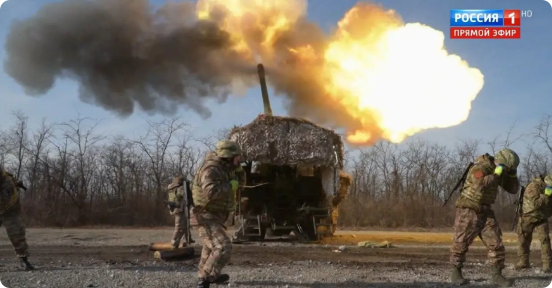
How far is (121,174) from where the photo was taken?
37406mm

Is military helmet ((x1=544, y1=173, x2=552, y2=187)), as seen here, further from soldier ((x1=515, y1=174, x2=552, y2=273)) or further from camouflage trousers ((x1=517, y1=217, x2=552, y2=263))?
camouflage trousers ((x1=517, y1=217, x2=552, y2=263))

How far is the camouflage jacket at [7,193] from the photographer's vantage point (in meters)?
9.41

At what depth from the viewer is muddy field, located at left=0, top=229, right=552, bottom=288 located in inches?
322

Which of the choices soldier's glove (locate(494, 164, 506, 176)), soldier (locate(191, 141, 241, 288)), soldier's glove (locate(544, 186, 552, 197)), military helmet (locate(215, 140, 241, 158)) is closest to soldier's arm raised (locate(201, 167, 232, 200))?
soldier (locate(191, 141, 241, 288))

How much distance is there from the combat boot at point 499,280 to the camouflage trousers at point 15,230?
794 cm

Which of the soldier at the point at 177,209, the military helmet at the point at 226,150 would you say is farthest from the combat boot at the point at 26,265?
the military helmet at the point at 226,150

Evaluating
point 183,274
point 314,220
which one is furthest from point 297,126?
point 183,274

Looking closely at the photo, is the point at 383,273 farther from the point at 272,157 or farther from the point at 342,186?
the point at 342,186

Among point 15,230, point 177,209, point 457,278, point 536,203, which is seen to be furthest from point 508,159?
point 15,230

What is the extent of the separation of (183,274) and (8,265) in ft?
12.1

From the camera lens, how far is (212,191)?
282 inches

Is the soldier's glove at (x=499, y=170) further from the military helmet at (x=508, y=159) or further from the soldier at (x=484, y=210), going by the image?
the military helmet at (x=508, y=159)

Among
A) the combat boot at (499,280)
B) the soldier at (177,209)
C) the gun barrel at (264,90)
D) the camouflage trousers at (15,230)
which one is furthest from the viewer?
the gun barrel at (264,90)

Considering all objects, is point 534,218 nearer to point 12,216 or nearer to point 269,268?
point 269,268
